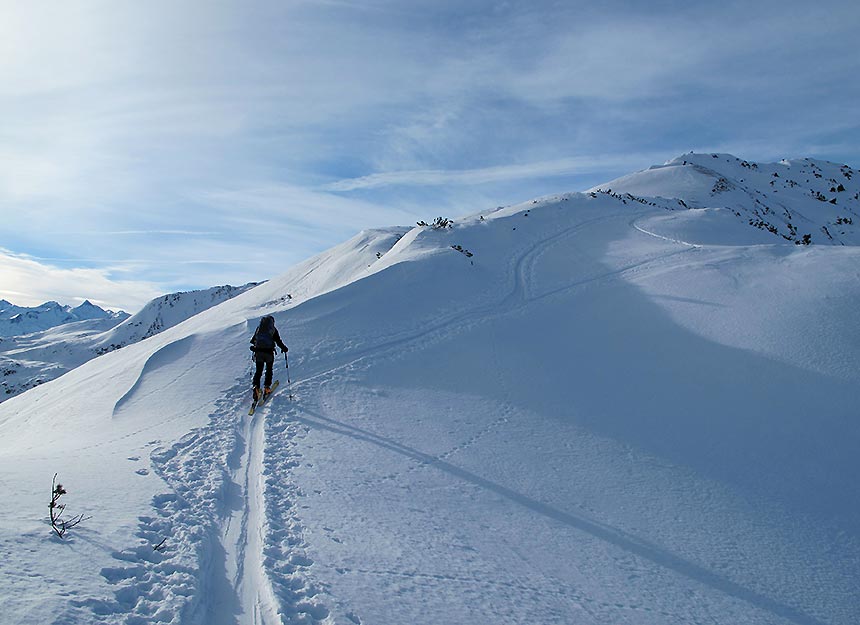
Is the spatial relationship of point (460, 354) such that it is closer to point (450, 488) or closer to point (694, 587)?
point (450, 488)

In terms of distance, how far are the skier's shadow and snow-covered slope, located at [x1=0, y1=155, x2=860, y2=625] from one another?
32 mm

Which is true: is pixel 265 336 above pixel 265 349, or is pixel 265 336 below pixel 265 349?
above

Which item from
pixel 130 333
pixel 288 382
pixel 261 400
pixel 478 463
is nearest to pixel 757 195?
pixel 288 382

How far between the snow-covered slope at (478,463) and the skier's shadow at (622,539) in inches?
1.3

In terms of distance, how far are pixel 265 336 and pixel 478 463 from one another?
6.11 metres

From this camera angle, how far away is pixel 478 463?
7.61m

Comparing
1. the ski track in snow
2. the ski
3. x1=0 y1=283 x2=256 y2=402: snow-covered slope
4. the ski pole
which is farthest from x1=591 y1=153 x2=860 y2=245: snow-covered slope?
x1=0 y1=283 x2=256 y2=402: snow-covered slope

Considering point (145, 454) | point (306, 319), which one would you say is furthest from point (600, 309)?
point (145, 454)

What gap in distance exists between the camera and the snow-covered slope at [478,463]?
15.6 feet

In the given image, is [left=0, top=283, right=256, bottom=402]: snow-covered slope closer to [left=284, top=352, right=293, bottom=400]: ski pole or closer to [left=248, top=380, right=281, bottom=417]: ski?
[left=284, top=352, right=293, bottom=400]: ski pole

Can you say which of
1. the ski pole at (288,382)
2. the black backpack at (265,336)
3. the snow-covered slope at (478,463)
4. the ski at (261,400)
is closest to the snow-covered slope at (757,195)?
the snow-covered slope at (478,463)

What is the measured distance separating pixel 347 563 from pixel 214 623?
1.34m

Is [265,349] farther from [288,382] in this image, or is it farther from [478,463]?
[478,463]

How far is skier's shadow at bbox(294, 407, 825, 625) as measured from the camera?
5.08 m
